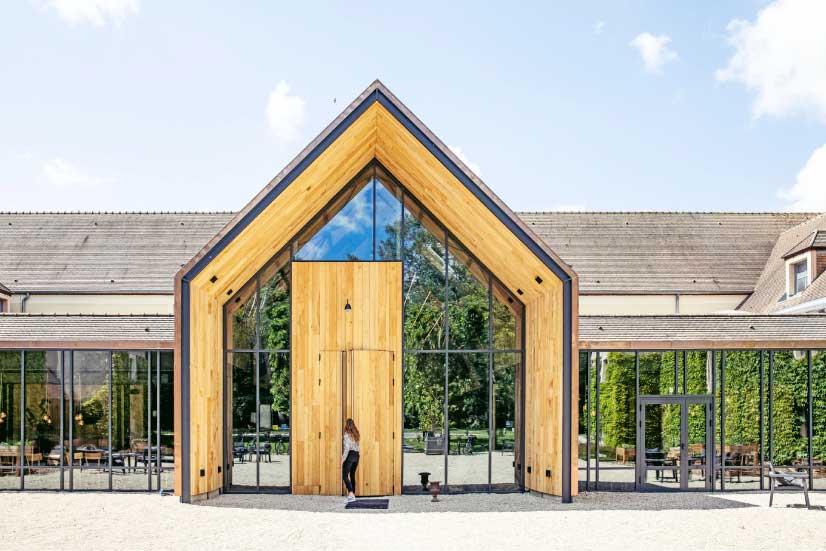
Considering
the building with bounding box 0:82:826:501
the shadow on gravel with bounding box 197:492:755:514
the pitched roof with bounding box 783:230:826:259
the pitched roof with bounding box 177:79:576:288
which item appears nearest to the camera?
the pitched roof with bounding box 177:79:576:288

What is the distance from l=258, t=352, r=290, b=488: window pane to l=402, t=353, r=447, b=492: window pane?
86.5 inches

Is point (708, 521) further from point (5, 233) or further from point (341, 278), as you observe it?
point (5, 233)

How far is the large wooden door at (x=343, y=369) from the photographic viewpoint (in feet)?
49.2

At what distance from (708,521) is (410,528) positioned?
179 inches

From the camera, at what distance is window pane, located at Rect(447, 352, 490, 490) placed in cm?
1520

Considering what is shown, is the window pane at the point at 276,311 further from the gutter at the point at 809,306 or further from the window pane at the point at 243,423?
the gutter at the point at 809,306

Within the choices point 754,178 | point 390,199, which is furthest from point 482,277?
point 754,178

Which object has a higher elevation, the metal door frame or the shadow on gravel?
the metal door frame

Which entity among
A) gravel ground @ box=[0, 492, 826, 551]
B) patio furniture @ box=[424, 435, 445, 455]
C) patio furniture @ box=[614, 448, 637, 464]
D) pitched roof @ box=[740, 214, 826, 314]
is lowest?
gravel ground @ box=[0, 492, 826, 551]

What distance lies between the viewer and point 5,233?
102 feet

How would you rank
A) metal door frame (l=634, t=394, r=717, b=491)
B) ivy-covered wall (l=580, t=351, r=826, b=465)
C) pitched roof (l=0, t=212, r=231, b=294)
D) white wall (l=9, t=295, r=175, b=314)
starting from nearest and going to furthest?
1. metal door frame (l=634, t=394, r=717, b=491)
2. ivy-covered wall (l=580, t=351, r=826, b=465)
3. white wall (l=9, t=295, r=175, b=314)
4. pitched roof (l=0, t=212, r=231, b=294)

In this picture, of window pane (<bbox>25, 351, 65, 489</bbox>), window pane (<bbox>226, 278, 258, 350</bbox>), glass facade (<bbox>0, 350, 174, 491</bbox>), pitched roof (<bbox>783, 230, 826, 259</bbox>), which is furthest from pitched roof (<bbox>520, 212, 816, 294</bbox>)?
window pane (<bbox>25, 351, 65, 489</bbox>)

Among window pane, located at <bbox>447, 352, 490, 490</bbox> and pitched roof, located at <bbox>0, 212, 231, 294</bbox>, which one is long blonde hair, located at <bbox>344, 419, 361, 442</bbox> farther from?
pitched roof, located at <bbox>0, 212, 231, 294</bbox>

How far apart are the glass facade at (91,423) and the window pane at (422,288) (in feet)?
15.5
